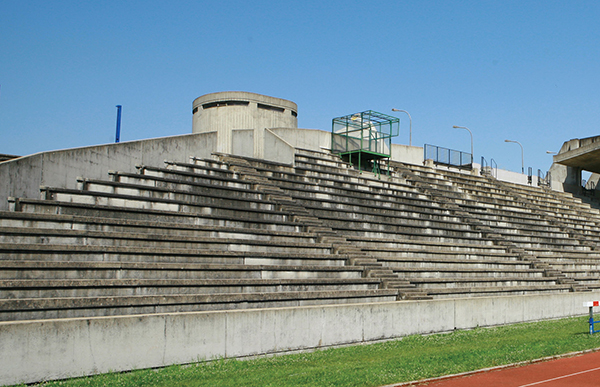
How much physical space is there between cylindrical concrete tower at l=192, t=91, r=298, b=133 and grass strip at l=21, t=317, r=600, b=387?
1236 cm

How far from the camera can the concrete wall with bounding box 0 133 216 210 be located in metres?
11.5

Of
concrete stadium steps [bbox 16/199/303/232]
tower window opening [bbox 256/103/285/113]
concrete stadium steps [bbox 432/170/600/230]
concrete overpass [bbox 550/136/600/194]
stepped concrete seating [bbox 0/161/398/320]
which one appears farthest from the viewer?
concrete overpass [bbox 550/136/600/194]

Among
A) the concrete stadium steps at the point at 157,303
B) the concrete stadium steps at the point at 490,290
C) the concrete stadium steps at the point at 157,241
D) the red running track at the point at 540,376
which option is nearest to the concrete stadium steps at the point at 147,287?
the concrete stadium steps at the point at 157,303

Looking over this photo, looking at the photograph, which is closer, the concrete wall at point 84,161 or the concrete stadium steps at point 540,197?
the concrete wall at point 84,161

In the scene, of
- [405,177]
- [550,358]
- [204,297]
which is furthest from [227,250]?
[405,177]

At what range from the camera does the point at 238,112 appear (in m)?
22.0

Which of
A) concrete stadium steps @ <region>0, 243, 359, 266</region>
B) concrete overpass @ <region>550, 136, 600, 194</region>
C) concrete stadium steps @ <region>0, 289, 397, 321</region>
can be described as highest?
concrete overpass @ <region>550, 136, 600, 194</region>

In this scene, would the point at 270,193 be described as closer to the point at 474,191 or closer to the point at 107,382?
the point at 107,382

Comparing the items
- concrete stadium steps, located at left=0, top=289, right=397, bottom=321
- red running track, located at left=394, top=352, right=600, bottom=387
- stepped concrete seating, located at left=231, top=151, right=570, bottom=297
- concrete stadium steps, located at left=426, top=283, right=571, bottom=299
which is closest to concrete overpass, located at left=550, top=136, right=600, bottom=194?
stepped concrete seating, located at left=231, top=151, right=570, bottom=297

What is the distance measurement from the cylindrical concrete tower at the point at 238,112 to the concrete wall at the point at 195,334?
11.8 meters

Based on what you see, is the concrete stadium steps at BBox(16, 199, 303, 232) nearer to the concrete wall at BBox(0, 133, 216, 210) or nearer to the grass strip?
the concrete wall at BBox(0, 133, 216, 210)

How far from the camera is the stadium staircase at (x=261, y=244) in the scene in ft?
31.2

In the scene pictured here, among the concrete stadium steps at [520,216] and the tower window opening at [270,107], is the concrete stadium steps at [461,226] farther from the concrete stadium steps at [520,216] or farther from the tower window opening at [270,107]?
the tower window opening at [270,107]

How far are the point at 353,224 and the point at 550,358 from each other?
Result: 24.2 ft
